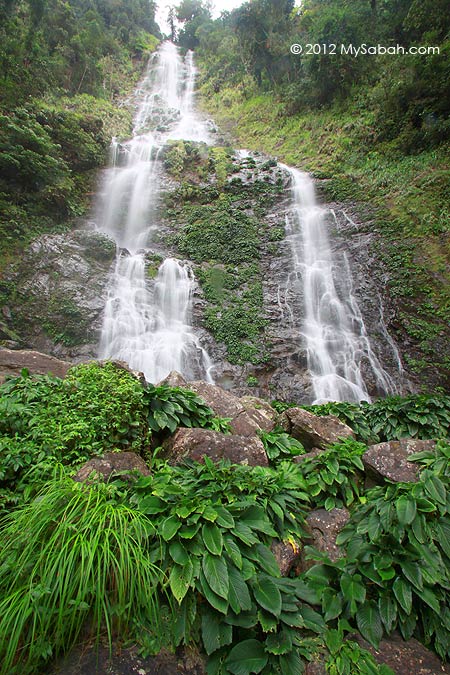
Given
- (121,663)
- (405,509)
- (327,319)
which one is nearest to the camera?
(121,663)

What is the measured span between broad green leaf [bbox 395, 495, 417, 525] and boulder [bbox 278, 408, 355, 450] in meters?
1.94

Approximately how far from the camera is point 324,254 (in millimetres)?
13398

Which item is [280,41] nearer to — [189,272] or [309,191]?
[309,191]

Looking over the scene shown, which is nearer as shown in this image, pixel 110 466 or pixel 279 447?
pixel 110 466

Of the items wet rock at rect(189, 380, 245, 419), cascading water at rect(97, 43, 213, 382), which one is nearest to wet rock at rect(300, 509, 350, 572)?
wet rock at rect(189, 380, 245, 419)

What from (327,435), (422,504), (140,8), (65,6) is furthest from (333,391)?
(140,8)

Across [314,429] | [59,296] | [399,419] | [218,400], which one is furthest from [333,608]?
[59,296]

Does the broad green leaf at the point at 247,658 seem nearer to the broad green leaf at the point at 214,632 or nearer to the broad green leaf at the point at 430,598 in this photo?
the broad green leaf at the point at 214,632

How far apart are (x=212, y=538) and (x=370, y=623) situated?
1182 millimetres

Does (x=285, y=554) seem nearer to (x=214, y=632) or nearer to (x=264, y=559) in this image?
(x=264, y=559)

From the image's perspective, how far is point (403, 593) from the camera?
226cm

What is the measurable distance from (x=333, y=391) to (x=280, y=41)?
25.6m

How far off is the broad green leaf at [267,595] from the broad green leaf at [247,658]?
0.18 meters

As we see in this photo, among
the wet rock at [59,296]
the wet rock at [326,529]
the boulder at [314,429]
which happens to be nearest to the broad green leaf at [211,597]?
the wet rock at [326,529]
